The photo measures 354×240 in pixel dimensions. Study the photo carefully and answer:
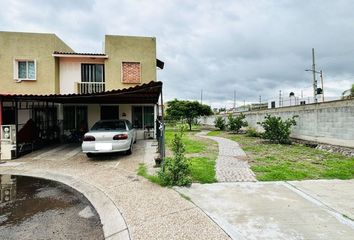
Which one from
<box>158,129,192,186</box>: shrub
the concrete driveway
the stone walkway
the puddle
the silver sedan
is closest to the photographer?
the concrete driveway

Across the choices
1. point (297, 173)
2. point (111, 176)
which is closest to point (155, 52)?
point (111, 176)

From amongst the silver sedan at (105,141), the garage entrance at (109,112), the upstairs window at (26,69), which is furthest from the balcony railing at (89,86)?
the silver sedan at (105,141)

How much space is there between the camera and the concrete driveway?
3230 millimetres

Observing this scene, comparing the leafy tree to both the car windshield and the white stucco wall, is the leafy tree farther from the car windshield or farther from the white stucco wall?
the car windshield

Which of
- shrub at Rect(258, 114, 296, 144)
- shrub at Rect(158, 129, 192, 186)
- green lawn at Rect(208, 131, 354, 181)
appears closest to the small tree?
shrub at Rect(258, 114, 296, 144)

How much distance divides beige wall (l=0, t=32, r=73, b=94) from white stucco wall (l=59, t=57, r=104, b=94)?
18.8 inches

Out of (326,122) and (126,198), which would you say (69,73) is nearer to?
(126,198)

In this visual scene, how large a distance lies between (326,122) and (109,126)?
9.54 metres

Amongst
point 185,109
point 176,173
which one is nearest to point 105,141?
point 176,173

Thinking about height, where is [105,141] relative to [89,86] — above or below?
below

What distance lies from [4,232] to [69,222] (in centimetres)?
87

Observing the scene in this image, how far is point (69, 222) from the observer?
12.6 feet

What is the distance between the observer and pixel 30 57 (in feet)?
44.6

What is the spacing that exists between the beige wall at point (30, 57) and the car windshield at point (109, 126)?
6.24 m
